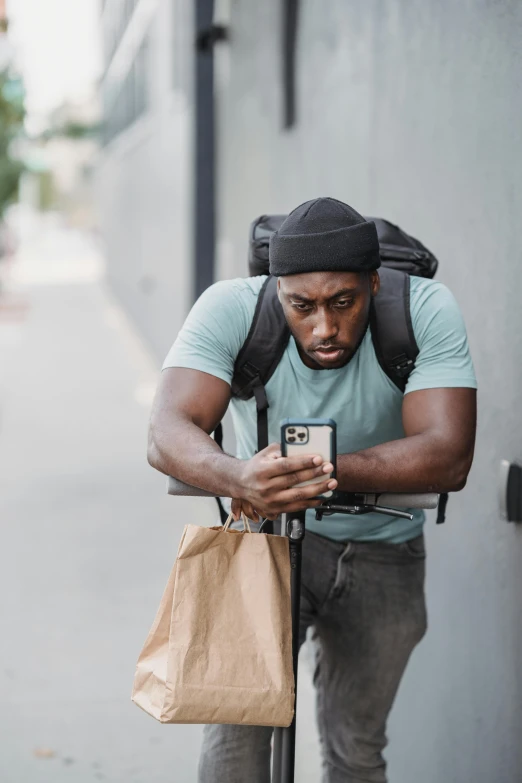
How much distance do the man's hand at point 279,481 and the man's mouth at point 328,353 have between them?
1.13 feet

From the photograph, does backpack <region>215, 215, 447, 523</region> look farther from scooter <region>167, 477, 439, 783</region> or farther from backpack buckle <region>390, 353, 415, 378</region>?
scooter <region>167, 477, 439, 783</region>

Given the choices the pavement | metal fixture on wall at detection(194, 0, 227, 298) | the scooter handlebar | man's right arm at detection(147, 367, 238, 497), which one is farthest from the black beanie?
metal fixture on wall at detection(194, 0, 227, 298)

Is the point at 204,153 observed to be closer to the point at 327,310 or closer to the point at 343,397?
the point at 343,397

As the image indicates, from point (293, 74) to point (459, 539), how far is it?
302 centimetres

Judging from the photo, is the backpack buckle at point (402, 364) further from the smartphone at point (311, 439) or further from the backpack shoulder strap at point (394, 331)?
the smartphone at point (311, 439)

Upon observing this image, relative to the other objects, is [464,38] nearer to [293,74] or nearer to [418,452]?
[418,452]

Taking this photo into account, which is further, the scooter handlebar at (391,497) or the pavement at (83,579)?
the pavement at (83,579)

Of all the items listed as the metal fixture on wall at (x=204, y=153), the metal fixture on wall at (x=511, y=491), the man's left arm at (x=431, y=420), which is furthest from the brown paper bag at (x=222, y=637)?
the metal fixture on wall at (x=204, y=153)

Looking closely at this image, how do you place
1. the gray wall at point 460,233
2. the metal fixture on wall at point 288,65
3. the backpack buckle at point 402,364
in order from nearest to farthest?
the backpack buckle at point 402,364 < the gray wall at point 460,233 < the metal fixture on wall at point 288,65

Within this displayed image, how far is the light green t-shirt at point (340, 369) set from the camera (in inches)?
104

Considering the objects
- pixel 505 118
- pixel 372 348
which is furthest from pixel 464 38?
pixel 372 348

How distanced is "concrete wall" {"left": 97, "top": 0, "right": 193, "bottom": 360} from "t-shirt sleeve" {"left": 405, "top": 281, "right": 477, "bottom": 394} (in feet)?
24.3

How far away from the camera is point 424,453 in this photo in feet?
8.16

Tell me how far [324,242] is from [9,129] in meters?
24.2
